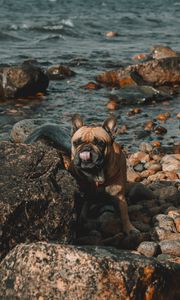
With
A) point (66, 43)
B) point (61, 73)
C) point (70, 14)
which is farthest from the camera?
point (70, 14)

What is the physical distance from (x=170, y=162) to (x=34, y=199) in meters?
4.38

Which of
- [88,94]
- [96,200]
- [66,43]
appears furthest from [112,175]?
[66,43]

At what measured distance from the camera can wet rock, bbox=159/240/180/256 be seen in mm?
6008

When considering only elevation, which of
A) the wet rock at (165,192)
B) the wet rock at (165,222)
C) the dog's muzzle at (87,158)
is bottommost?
the wet rock at (165,192)

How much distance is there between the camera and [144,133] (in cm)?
1169

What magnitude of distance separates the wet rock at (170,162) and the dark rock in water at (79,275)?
4.48 m

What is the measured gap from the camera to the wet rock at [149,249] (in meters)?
5.99

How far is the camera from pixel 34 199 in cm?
542

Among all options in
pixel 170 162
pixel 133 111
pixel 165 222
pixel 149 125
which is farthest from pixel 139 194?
pixel 133 111

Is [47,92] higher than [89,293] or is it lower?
lower

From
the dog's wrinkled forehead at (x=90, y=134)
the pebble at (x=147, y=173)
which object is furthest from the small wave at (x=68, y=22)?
the dog's wrinkled forehead at (x=90, y=134)

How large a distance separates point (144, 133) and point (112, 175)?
5179mm

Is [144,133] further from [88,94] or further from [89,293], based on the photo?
[89,293]

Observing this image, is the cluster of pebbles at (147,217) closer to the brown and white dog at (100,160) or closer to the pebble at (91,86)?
the brown and white dog at (100,160)
